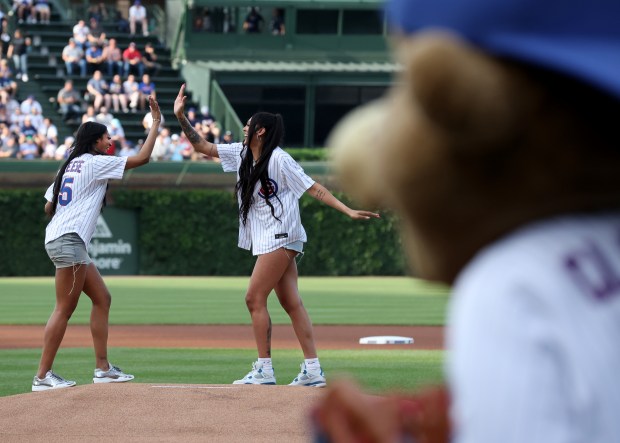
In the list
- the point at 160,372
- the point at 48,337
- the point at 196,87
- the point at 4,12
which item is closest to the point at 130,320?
the point at 160,372

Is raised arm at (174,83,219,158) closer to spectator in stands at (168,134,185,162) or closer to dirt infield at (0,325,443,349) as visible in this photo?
dirt infield at (0,325,443,349)

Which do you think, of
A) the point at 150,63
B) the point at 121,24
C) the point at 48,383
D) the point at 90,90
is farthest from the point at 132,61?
the point at 48,383

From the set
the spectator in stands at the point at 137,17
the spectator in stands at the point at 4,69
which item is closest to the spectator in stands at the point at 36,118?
the spectator in stands at the point at 4,69

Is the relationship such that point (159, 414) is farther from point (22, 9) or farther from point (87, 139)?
point (22, 9)

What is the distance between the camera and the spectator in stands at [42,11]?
38506mm

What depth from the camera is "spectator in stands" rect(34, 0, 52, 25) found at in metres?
38.5

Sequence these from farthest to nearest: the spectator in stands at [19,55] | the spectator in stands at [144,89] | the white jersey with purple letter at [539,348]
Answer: the spectator in stands at [19,55]
the spectator in stands at [144,89]
the white jersey with purple letter at [539,348]

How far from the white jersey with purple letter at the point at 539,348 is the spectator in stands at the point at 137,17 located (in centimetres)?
3890

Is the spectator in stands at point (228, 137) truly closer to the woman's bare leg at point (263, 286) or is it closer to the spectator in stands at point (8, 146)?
the spectator in stands at point (8, 146)

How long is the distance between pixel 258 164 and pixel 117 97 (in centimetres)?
2620

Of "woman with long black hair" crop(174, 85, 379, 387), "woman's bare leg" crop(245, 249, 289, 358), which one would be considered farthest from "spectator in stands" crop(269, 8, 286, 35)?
"woman's bare leg" crop(245, 249, 289, 358)

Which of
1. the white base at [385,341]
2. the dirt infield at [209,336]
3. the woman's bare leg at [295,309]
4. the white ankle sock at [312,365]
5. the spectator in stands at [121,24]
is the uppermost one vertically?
the woman's bare leg at [295,309]

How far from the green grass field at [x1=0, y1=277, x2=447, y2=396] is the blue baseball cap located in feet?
1.38

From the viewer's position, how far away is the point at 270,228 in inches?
372
